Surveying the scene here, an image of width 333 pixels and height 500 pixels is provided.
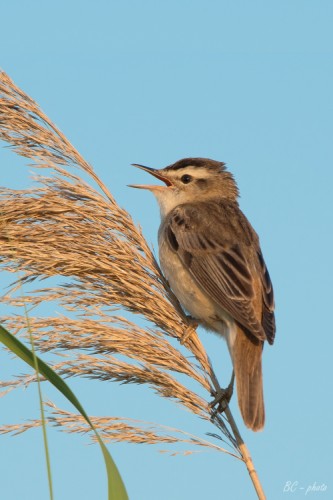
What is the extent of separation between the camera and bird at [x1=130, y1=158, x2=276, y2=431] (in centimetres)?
418

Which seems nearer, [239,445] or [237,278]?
[239,445]

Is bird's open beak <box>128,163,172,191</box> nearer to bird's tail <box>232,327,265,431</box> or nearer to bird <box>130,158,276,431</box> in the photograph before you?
bird <box>130,158,276,431</box>

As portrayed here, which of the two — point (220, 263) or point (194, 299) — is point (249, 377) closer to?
point (194, 299)

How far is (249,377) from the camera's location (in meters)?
4.04

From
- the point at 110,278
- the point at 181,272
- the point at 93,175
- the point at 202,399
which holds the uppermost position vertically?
the point at 93,175

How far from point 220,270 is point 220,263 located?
3.2 inches

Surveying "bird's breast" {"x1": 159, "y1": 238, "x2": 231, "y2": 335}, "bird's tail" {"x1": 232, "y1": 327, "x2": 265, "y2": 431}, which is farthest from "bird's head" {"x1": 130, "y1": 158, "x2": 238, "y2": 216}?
"bird's tail" {"x1": 232, "y1": 327, "x2": 265, "y2": 431}

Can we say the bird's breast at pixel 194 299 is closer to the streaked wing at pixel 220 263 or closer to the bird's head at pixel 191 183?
the streaked wing at pixel 220 263

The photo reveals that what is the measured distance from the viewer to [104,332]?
3150mm

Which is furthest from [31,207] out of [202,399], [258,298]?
[258,298]

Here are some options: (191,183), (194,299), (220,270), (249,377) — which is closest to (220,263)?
(220,270)

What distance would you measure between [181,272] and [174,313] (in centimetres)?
126

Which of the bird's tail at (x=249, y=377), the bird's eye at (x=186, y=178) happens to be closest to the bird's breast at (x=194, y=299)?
the bird's tail at (x=249, y=377)

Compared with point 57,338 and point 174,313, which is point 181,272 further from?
point 57,338
